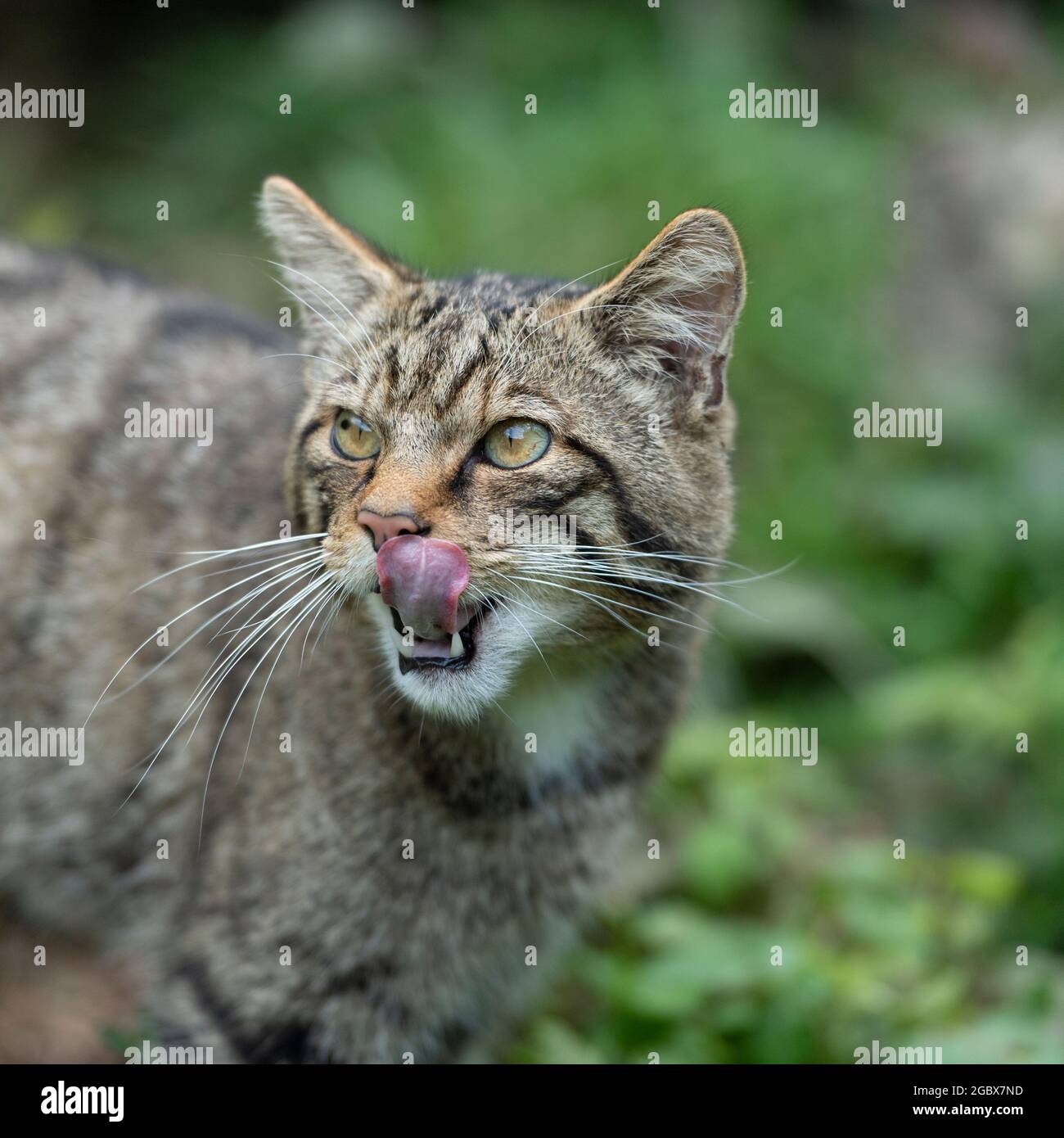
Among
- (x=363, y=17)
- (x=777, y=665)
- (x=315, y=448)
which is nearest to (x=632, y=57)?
(x=363, y=17)

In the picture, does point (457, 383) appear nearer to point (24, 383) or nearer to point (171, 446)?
point (171, 446)

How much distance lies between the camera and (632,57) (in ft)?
27.2

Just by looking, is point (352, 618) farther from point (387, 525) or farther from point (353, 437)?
point (387, 525)

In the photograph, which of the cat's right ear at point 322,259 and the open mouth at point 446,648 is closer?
the open mouth at point 446,648

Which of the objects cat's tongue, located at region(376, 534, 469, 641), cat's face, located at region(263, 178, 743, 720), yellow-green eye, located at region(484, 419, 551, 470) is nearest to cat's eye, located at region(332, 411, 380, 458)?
cat's face, located at region(263, 178, 743, 720)

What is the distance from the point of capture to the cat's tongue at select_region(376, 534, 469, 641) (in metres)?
2.44

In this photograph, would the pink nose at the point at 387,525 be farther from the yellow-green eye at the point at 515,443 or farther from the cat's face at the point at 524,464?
the yellow-green eye at the point at 515,443

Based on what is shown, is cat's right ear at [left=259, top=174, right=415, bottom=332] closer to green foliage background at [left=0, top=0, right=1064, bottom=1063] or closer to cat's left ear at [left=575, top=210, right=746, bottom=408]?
cat's left ear at [left=575, top=210, right=746, bottom=408]

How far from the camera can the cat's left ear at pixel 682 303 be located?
8.93 feet

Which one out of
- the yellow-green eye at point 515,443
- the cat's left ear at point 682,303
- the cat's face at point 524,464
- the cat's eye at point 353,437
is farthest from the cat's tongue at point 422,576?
the cat's left ear at point 682,303

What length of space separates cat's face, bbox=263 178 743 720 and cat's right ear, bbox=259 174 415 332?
0.05 m

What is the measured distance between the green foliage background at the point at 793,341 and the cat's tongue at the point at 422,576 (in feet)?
4.13

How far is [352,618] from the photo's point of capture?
3023 mm
